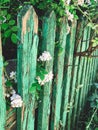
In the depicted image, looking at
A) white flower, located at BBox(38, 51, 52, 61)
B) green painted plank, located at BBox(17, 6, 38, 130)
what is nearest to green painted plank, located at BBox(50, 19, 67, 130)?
white flower, located at BBox(38, 51, 52, 61)

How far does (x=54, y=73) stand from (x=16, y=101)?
0.74 meters

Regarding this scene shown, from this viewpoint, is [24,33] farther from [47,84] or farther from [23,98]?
[47,84]

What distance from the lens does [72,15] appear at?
2.28 metres

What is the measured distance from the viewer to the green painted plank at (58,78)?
2.37 meters

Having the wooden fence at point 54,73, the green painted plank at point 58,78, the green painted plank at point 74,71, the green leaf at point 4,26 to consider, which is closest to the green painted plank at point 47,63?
the wooden fence at point 54,73

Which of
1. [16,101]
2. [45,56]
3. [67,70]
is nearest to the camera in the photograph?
[16,101]

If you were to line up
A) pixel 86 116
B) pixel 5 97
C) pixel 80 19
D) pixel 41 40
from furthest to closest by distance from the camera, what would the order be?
pixel 86 116
pixel 80 19
pixel 41 40
pixel 5 97

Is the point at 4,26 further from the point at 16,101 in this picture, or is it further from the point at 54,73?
the point at 54,73

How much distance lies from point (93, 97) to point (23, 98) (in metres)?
2.02

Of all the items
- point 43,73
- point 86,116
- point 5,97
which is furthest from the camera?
point 86,116

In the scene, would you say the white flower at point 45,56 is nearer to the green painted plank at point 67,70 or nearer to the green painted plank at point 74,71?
the green painted plank at point 67,70

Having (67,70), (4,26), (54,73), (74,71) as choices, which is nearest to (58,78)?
(54,73)

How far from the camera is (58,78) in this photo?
2.54 meters

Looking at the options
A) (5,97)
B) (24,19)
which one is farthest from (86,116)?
(24,19)
